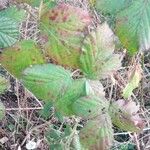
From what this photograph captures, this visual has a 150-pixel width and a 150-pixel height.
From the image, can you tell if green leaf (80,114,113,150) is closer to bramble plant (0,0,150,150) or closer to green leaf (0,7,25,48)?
bramble plant (0,0,150,150)

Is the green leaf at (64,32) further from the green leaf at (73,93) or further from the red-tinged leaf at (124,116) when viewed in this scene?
the red-tinged leaf at (124,116)

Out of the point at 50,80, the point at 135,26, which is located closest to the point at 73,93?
the point at 50,80

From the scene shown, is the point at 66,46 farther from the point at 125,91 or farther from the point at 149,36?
the point at 125,91

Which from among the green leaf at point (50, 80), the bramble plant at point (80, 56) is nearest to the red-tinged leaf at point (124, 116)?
the bramble plant at point (80, 56)

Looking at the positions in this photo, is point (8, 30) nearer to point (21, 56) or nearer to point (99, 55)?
point (21, 56)

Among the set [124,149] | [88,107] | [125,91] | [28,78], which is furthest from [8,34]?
[124,149]
